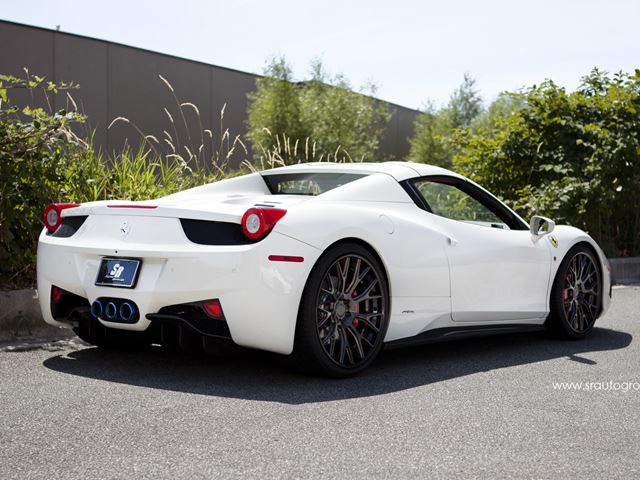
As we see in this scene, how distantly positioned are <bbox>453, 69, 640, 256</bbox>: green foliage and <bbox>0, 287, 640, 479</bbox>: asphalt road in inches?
275

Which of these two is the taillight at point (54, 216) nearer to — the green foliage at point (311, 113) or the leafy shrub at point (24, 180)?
the leafy shrub at point (24, 180)

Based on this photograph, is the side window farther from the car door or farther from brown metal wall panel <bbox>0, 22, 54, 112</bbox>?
brown metal wall panel <bbox>0, 22, 54, 112</bbox>

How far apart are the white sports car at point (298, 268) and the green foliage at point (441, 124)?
94.7 ft

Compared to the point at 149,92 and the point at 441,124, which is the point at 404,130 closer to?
the point at 441,124

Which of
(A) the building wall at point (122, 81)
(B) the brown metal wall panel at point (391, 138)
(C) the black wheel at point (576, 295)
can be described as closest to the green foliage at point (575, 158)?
(C) the black wheel at point (576, 295)

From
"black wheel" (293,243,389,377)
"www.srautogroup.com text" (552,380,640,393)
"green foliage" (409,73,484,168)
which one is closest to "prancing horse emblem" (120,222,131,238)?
"black wheel" (293,243,389,377)

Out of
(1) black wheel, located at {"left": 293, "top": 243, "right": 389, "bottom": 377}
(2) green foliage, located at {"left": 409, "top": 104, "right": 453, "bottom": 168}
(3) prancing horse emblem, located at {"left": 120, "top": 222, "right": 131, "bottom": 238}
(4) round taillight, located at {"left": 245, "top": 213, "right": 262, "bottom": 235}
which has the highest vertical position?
(2) green foliage, located at {"left": 409, "top": 104, "right": 453, "bottom": 168}

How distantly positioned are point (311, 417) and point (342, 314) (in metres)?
0.93

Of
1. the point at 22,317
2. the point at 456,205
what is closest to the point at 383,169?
the point at 456,205

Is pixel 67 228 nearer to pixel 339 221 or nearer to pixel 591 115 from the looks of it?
pixel 339 221

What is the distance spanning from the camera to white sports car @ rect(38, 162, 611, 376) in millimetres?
4734

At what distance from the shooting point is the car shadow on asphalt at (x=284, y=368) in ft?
15.8

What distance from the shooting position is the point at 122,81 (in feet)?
78.9

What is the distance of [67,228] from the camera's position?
5371mm
